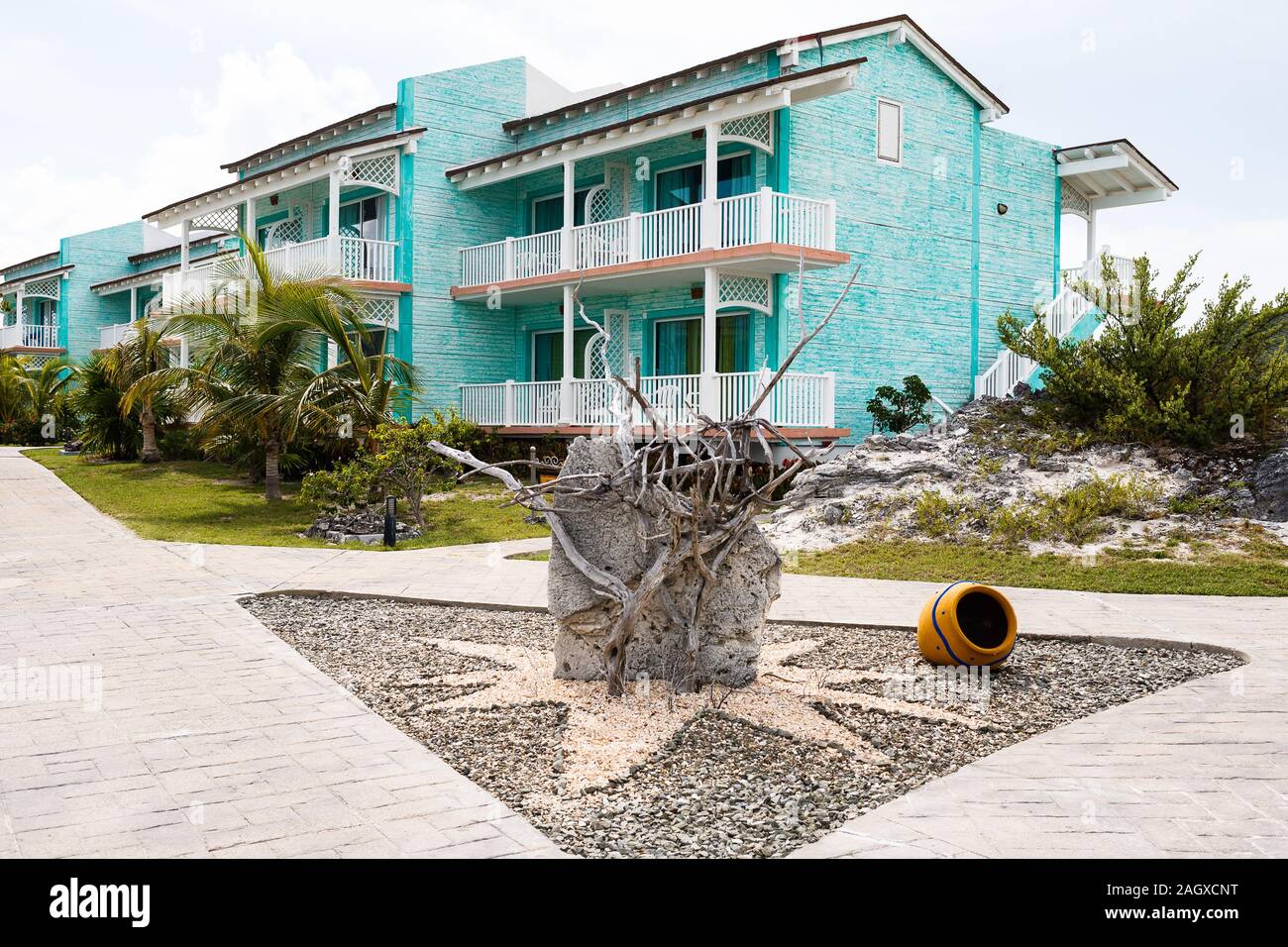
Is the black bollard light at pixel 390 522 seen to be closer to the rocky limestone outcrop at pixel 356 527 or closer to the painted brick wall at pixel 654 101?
the rocky limestone outcrop at pixel 356 527

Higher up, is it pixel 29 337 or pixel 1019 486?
pixel 29 337

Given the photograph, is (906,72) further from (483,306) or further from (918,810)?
(918,810)

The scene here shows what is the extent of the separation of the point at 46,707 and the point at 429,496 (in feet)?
41.9

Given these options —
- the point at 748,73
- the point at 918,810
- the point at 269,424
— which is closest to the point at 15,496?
the point at 269,424

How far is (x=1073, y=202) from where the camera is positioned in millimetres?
25078

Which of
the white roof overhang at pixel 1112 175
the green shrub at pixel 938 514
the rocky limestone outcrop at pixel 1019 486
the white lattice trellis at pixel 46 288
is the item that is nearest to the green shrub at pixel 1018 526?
the rocky limestone outcrop at pixel 1019 486

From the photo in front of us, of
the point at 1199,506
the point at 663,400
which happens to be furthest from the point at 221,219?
the point at 1199,506

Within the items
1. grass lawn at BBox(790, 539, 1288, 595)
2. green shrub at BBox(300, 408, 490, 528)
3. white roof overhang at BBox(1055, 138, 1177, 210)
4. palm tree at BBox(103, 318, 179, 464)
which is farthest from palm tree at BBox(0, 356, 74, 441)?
white roof overhang at BBox(1055, 138, 1177, 210)

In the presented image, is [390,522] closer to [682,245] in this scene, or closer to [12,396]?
[682,245]

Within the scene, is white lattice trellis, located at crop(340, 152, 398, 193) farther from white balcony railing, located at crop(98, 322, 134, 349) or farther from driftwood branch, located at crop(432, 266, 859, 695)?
driftwood branch, located at crop(432, 266, 859, 695)

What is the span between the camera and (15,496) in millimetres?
18688

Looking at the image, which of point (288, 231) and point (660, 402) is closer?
point (660, 402)

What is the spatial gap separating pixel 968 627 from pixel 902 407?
1301cm

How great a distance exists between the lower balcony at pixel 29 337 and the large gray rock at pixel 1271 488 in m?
38.4
